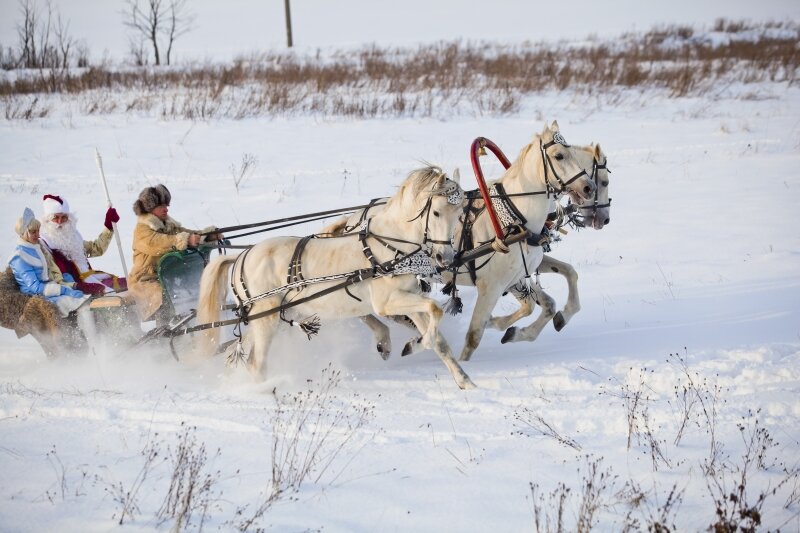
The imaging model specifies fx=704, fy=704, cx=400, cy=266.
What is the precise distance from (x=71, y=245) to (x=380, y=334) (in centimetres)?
304

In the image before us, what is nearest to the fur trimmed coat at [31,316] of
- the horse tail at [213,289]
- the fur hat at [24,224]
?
the fur hat at [24,224]

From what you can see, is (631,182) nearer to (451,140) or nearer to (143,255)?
(451,140)

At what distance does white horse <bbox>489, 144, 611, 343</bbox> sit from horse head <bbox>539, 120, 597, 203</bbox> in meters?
0.14

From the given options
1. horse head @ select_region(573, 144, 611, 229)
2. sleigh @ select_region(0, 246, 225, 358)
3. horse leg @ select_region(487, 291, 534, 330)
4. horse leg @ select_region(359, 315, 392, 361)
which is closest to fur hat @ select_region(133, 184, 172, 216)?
sleigh @ select_region(0, 246, 225, 358)

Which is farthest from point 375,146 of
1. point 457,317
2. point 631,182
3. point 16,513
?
point 16,513

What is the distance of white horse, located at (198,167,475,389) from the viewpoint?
5203 mm

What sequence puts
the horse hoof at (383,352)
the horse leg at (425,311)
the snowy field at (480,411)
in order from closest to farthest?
1. the snowy field at (480,411)
2. the horse leg at (425,311)
3. the horse hoof at (383,352)

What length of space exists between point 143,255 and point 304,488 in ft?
10.9

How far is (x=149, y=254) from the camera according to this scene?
6.45 m

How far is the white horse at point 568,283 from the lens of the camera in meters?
5.96

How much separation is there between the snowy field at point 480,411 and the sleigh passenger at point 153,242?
0.47 m

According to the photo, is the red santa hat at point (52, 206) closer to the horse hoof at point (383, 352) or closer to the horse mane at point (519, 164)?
the horse hoof at point (383, 352)

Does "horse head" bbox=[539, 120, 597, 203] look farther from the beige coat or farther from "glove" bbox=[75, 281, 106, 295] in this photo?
"glove" bbox=[75, 281, 106, 295]

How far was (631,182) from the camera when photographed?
12602 mm
